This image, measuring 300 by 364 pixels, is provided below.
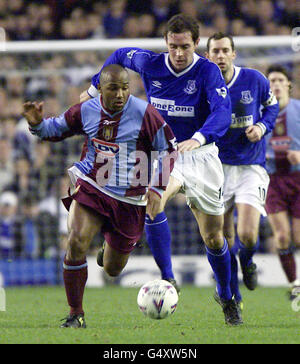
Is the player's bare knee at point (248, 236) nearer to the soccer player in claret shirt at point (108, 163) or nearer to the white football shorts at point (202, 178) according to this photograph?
the white football shorts at point (202, 178)

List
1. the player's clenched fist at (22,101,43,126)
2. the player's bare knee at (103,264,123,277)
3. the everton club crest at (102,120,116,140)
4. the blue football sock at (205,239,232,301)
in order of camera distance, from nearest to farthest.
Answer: the player's clenched fist at (22,101,43,126) < the everton club crest at (102,120,116,140) < the blue football sock at (205,239,232,301) < the player's bare knee at (103,264,123,277)

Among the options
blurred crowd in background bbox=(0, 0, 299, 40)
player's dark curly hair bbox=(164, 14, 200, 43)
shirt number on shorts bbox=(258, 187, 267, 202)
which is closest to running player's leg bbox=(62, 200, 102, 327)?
player's dark curly hair bbox=(164, 14, 200, 43)

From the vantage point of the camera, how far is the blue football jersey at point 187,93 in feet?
19.3

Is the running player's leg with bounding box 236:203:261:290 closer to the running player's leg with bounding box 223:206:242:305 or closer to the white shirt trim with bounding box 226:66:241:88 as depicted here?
the running player's leg with bounding box 223:206:242:305

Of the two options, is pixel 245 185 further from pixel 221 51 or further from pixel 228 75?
pixel 221 51

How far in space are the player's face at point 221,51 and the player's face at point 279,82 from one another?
68.0 inches

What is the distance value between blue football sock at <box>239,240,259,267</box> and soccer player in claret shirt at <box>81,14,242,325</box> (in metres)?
1.35

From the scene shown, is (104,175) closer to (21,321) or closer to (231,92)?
(21,321)

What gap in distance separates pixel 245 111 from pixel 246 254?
1383mm

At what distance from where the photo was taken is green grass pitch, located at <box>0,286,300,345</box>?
16.0 feet

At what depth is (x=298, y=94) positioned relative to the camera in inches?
462
